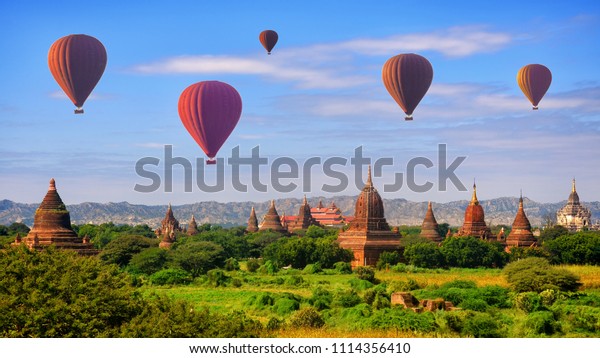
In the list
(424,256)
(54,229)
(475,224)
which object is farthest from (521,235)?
(54,229)

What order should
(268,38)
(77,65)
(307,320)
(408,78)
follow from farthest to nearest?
(268,38)
(408,78)
(77,65)
(307,320)

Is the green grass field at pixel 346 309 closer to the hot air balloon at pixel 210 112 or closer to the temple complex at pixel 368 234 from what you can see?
the hot air balloon at pixel 210 112

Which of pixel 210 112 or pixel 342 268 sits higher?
pixel 210 112

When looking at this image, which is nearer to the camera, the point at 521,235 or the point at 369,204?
the point at 369,204

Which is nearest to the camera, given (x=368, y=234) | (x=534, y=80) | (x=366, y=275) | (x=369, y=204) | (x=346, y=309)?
(x=346, y=309)

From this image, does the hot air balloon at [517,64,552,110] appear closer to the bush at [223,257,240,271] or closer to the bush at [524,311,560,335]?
the bush at [223,257,240,271]

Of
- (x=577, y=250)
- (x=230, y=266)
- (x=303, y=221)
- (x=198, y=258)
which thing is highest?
(x=303, y=221)

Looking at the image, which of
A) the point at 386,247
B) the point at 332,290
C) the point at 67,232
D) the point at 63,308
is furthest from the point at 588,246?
the point at 63,308

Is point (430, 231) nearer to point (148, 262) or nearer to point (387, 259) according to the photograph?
point (387, 259)
